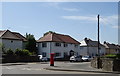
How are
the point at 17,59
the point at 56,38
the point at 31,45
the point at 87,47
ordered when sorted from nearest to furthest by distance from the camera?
the point at 17,59 < the point at 31,45 < the point at 56,38 < the point at 87,47

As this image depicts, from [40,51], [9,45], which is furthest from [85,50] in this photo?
[9,45]

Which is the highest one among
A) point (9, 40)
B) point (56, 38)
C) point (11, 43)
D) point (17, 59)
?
point (56, 38)

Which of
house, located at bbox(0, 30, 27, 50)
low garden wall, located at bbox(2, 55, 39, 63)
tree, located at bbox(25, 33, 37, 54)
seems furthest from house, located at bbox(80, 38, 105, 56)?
low garden wall, located at bbox(2, 55, 39, 63)

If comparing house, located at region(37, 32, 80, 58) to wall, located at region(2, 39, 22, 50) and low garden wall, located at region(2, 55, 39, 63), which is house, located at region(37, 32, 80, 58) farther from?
low garden wall, located at region(2, 55, 39, 63)

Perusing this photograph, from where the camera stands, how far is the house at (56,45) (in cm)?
6812

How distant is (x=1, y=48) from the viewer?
2013 inches

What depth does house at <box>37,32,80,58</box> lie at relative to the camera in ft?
224

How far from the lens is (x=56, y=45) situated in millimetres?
69250

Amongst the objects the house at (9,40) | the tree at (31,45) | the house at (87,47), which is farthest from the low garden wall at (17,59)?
the house at (87,47)

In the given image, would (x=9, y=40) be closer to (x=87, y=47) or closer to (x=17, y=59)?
(x=17, y=59)

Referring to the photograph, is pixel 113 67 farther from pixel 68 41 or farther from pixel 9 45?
pixel 68 41

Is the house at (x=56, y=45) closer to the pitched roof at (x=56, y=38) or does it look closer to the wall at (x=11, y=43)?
the pitched roof at (x=56, y=38)

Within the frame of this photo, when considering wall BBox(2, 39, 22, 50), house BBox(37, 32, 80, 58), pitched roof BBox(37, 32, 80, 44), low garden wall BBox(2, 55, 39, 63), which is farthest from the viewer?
pitched roof BBox(37, 32, 80, 44)

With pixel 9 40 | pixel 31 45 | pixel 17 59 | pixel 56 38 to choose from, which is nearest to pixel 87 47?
pixel 56 38
